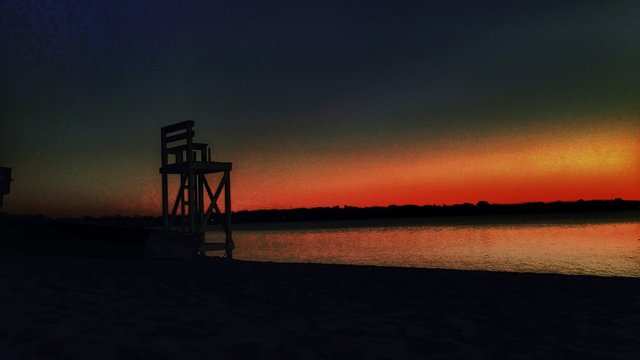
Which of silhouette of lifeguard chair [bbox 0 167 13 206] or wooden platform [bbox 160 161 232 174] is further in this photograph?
silhouette of lifeguard chair [bbox 0 167 13 206]

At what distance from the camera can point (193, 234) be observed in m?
16.9

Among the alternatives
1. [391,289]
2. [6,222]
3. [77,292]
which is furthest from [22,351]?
[6,222]

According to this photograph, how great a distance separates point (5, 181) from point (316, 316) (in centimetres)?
2330

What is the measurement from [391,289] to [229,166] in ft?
40.3

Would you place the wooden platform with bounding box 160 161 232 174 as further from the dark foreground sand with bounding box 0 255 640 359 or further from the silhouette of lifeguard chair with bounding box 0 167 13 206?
the silhouette of lifeguard chair with bounding box 0 167 13 206

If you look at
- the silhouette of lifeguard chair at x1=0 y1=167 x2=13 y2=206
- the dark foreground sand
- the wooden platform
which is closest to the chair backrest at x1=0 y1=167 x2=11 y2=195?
the silhouette of lifeguard chair at x1=0 y1=167 x2=13 y2=206

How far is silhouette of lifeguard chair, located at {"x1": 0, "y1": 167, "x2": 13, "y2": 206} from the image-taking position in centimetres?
2461

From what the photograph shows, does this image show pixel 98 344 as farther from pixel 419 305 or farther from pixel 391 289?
pixel 391 289

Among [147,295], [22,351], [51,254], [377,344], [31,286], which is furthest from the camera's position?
[51,254]

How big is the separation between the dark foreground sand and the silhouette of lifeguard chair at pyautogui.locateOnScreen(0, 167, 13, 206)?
15.7 m

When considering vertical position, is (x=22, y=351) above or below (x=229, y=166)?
below

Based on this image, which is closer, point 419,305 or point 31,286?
point 419,305

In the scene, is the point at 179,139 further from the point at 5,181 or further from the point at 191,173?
the point at 5,181

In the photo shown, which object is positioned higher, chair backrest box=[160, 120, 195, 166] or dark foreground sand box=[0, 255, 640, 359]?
chair backrest box=[160, 120, 195, 166]
